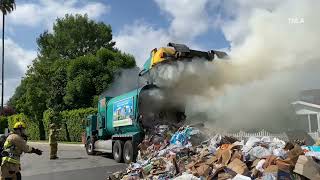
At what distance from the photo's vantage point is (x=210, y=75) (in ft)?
54.3

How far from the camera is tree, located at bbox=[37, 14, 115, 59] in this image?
64625 millimetres

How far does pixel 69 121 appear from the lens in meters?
38.6

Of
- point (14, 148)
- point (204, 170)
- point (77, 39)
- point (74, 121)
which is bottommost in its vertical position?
point (204, 170)

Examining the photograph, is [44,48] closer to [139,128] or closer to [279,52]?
[139,128]

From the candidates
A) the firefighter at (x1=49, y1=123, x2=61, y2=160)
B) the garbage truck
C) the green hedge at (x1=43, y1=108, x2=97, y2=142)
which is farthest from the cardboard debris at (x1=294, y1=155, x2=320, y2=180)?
the green hedge at (x1=43, y1=108, x2=97, y2=142)

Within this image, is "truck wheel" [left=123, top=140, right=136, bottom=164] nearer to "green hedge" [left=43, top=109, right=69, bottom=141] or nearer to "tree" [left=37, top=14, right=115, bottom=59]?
"green hedge" [left=43, top=109, right=69, bottom=141]

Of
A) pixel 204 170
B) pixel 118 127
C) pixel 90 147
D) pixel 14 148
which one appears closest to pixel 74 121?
pixel 90 147

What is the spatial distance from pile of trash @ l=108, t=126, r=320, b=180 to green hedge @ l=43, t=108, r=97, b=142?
23402 millimetres

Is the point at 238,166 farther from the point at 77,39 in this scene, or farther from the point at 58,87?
the point at 77,39

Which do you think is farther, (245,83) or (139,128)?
(139,128)

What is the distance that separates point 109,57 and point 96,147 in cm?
2339

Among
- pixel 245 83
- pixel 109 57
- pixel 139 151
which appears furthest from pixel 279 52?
pixel 109 57

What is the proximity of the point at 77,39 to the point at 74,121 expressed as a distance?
29.9 metres

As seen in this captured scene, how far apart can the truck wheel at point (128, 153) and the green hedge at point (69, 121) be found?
53.6 ft
